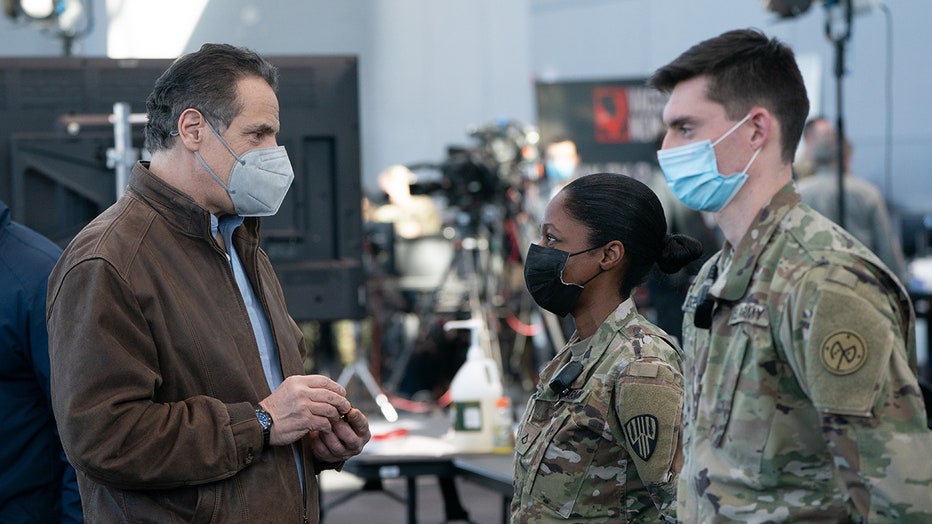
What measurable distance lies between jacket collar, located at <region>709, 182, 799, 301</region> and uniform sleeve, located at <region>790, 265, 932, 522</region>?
0.11m

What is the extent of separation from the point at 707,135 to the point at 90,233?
90cm

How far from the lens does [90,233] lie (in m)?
1.62

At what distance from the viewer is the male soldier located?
1.15m

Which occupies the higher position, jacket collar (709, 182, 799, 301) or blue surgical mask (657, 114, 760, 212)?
blue surgical mask (657, 114, 760, 212)

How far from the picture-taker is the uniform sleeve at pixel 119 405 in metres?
1.51

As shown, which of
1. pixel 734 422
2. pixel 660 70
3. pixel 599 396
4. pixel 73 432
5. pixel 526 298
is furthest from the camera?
pixel 526 298

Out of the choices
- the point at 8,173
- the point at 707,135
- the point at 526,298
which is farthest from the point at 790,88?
the point at 526,298

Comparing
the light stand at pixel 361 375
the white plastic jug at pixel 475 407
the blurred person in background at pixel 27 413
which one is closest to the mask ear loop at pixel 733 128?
the blurred person in background at pixel 27 413

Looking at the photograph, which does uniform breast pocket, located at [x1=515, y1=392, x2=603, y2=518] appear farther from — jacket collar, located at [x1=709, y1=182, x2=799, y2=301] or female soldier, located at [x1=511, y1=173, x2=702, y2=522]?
jacket collar, located at [x1=709, y1=182, x2=799, y2=301]

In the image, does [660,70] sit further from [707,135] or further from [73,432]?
[73,432]

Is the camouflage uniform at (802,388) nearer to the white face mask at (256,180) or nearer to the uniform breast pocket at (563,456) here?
the uniform breast pocket at (563,456)

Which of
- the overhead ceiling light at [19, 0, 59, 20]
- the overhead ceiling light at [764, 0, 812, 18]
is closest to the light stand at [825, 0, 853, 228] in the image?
the overhead ceiling light at [764, 0, 812, 18]

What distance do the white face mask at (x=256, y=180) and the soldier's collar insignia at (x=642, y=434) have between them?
660mm

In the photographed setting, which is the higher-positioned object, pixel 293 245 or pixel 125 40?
pixel 125 40
